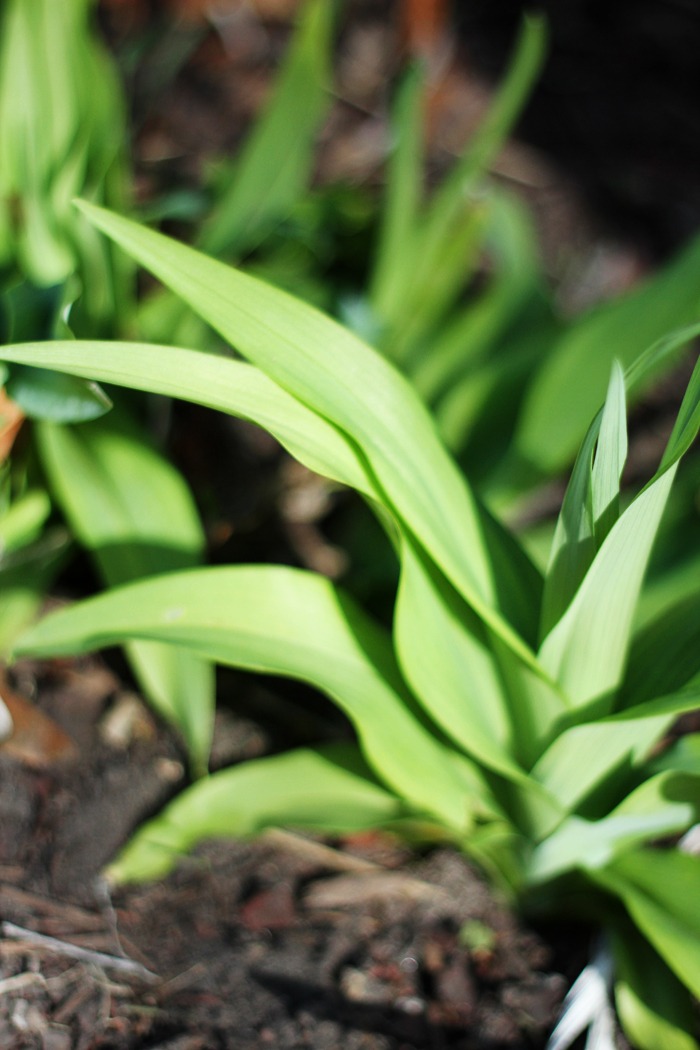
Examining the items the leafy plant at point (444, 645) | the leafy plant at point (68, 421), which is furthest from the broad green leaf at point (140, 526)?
the leafy plant at point (444, 645)

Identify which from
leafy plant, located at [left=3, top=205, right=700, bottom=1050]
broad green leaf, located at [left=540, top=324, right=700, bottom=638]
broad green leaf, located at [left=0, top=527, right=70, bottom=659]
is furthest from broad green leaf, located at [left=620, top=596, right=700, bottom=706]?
broad green leaf, located at [left=0, top=527, right=70, bottom=659]

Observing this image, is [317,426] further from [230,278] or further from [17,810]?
[17,810]

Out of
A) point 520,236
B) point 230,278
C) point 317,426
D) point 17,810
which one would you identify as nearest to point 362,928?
point 17,810

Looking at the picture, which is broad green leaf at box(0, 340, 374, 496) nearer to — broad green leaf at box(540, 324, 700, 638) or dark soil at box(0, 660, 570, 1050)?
broad green leaf at box(540, 324, 700, 638)

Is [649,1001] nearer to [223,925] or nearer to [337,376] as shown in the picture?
[223,925]

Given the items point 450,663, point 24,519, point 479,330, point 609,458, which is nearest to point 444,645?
point 450,663
